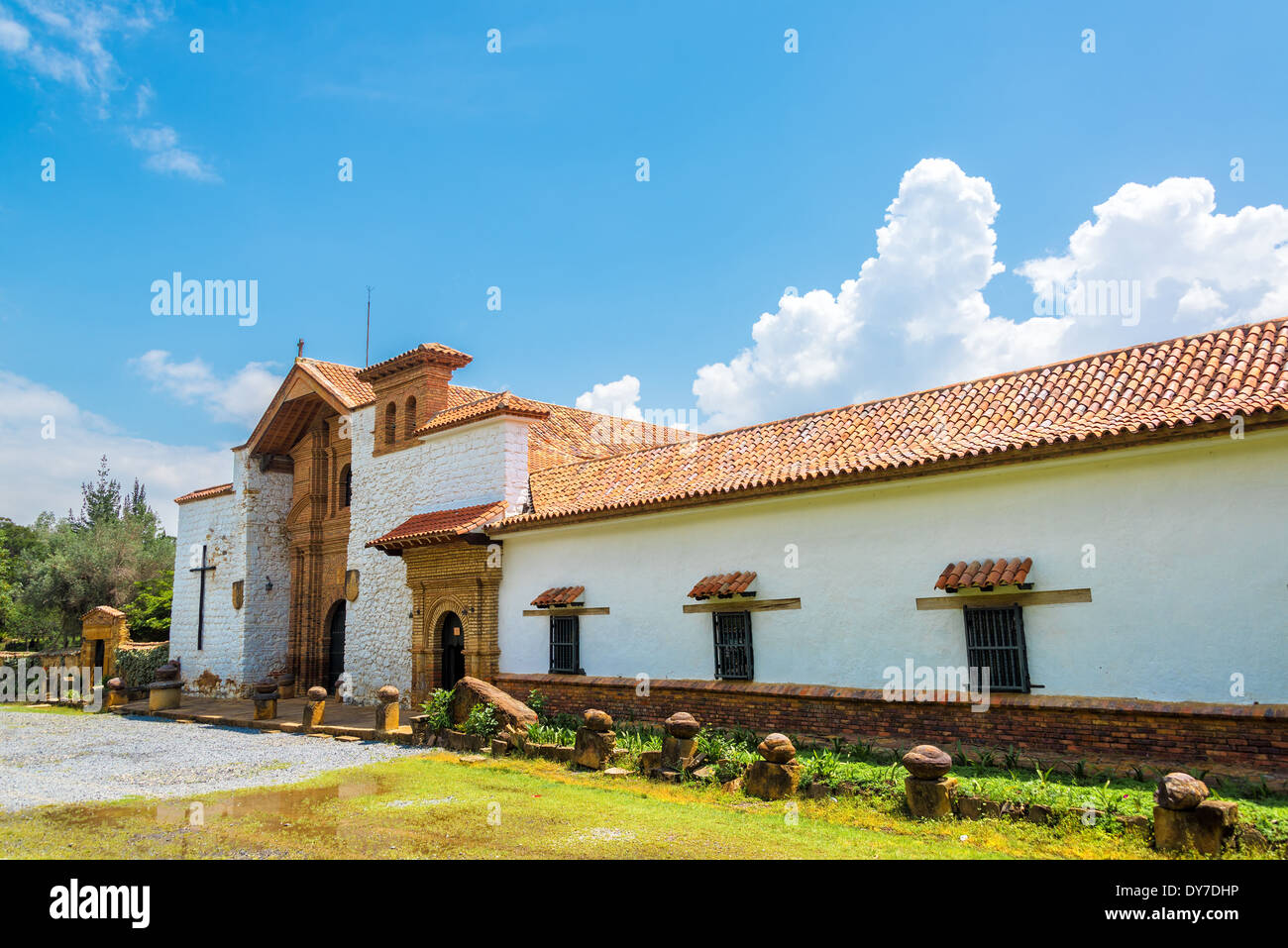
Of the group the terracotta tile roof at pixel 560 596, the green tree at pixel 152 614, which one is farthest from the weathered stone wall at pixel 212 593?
the terracotta tile roof at pixel 560 596

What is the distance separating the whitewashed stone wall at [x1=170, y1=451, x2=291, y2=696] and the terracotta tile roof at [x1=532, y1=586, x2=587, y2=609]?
41.9 feet

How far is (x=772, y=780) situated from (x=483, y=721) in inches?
228

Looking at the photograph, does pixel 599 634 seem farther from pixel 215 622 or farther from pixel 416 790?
pixel 215 622

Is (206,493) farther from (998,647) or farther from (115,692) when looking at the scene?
(998,647)

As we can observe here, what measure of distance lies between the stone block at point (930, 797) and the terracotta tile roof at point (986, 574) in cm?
255

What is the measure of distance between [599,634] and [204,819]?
6880 mm

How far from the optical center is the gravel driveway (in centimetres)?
1098

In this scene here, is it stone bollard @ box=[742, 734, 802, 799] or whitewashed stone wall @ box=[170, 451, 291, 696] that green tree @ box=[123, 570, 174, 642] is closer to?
whitewashed stone wall @ box=[170, 451, 291, 696]

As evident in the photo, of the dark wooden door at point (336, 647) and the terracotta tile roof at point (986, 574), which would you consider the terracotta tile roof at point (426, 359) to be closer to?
the dark wooden door at point (336, 647)

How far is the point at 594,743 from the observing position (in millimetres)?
11445

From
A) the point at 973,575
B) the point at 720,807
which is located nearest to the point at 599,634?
the point at 720,807

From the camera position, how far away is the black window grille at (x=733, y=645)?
482 inches

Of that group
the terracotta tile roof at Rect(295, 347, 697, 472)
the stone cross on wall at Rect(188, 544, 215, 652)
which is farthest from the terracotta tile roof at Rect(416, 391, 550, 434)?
the stone cross on wall at Rect(188, 544, 215, 652)
